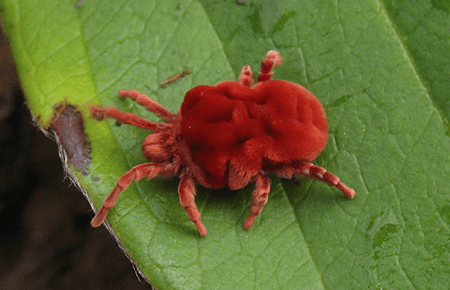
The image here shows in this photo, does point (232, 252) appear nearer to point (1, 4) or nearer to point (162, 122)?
point (162, 122)

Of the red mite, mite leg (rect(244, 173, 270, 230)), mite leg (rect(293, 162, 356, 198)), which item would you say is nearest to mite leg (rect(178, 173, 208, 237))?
the red mite

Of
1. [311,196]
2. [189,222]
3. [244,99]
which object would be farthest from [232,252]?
[244,99]

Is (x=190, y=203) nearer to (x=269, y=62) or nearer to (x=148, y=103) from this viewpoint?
(x=148, y=103)

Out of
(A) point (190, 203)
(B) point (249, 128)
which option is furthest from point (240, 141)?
(A) point (190, 203)

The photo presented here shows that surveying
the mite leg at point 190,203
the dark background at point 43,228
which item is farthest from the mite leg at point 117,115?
the dark background at point 43,228

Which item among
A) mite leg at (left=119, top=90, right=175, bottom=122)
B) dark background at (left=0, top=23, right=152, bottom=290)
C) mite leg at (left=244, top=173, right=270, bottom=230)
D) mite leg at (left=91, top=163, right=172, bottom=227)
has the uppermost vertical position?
mite leg at (left=119, top=90, right=175, bottom=122)

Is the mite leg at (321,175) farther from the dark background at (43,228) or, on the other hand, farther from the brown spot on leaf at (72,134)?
the dark background at (43,228)

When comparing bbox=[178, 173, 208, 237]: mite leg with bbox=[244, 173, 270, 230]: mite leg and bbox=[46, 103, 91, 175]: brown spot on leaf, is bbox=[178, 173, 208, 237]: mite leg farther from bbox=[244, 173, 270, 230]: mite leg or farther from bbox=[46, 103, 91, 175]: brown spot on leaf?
bbox=[46, 103, 91, 175]: brown spot on leaf
